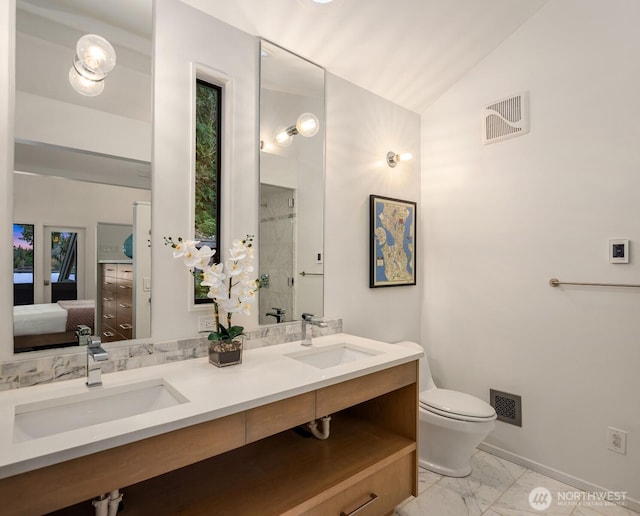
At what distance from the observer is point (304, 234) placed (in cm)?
207

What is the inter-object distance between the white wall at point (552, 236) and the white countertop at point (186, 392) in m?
0.97

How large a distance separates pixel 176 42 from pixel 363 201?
1.34m

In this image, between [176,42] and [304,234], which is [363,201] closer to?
[304,234]

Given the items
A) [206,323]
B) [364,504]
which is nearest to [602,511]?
[364,504]

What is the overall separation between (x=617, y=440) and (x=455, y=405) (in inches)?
32.0

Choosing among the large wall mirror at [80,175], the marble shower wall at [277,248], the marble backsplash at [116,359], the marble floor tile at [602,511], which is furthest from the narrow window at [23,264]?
the marble floor tile at [602,511]

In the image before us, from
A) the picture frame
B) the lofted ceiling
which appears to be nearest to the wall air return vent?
the lofted ceiling

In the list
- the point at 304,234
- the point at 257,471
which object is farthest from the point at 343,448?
the point at 304,234

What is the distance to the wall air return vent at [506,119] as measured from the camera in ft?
7.29

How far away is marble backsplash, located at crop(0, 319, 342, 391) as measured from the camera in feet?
4.01

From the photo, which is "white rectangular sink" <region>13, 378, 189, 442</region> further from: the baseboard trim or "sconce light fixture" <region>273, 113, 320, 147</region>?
the baseboard trim

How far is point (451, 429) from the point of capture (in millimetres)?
1986

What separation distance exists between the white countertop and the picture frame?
0.73m

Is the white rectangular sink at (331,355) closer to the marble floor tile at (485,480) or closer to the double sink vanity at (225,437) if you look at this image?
the double sink vanity at (225,437)
